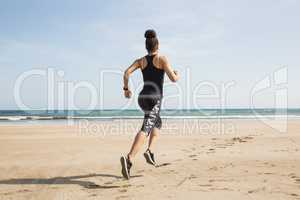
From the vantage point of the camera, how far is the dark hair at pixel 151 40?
505cm

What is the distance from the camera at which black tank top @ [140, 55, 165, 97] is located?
16.6 feet

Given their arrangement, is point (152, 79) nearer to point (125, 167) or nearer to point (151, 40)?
point (151, 40)

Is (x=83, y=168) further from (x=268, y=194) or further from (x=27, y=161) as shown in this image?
(x=268, y=194)

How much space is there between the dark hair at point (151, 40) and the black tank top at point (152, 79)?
0.38ft

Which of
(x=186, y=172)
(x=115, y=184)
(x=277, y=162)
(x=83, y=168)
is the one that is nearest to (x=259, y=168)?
(x=277, y=162)

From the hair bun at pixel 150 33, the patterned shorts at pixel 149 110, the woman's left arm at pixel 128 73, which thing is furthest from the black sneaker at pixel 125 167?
the hair bun at pixel 150 33

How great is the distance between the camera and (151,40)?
5047mm

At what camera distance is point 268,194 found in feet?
12.6

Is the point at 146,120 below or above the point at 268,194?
above

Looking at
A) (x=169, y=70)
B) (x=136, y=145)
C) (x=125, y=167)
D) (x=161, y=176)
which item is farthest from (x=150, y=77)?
(x=161, y=176)

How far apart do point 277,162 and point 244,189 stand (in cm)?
235

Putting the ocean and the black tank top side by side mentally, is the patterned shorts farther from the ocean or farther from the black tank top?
the ocean

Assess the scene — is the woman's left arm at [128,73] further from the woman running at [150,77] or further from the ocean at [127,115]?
the ocean at [127,115]

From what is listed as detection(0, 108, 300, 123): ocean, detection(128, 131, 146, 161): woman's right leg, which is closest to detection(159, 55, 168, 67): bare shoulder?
A: detection(128, 131, 146, 161): woman's right leg
